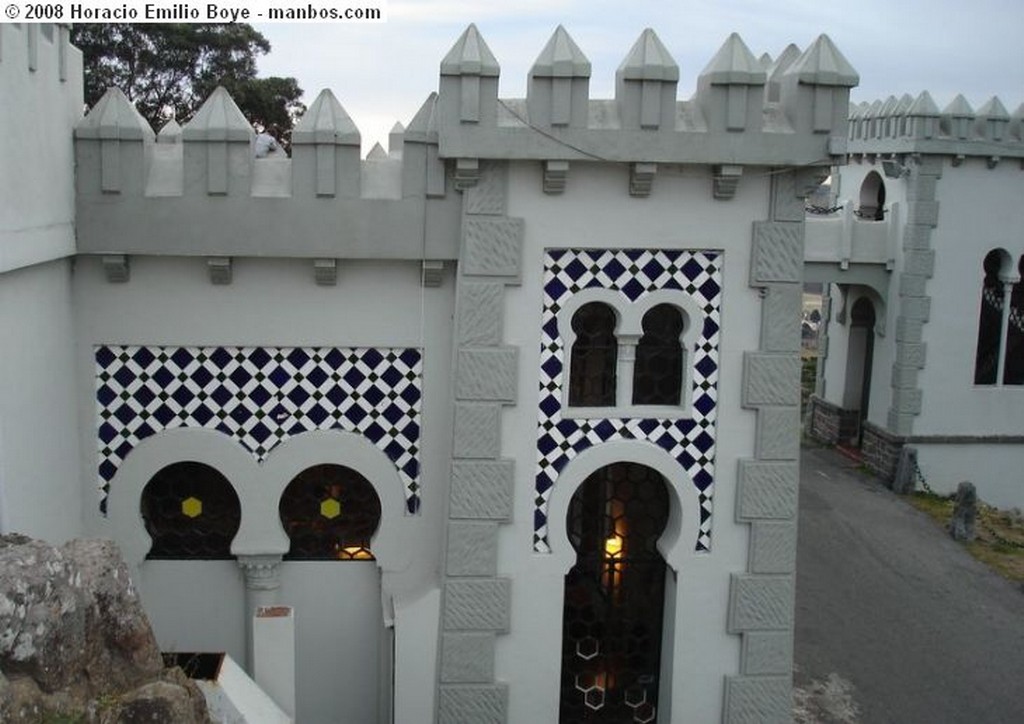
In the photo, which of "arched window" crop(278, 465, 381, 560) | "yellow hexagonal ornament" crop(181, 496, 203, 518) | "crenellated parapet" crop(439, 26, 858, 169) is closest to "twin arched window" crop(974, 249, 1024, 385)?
"crenellated parapet" crop(439, 26, 858, 169)

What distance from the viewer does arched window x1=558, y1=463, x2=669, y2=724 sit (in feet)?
28.5

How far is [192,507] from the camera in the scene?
859 cm

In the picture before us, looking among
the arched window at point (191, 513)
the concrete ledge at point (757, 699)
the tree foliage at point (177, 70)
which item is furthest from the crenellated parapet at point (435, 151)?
the tree foliage at point (177, 70)

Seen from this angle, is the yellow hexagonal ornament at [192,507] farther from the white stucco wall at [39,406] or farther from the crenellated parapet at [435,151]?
the crenellated parapet at [435,151]

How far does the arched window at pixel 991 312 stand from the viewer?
18.1 meters

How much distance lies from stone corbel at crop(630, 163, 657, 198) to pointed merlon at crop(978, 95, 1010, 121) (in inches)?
470

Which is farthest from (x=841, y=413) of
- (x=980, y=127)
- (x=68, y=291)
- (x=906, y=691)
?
(x=68, y=291)

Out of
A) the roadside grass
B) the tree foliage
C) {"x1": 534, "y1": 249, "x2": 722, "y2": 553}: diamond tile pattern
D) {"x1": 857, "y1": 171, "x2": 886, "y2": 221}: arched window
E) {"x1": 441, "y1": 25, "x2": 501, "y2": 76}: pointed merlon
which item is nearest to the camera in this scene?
{"x1": 441, "y1": 25, "x2": 501, "y2": 76}: pointed merlon

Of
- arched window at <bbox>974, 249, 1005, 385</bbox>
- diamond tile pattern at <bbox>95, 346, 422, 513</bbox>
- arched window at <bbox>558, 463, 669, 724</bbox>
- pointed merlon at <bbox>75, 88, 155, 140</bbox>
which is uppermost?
pointed merlon at <bbox>75, 88, 155, 140</bbox>

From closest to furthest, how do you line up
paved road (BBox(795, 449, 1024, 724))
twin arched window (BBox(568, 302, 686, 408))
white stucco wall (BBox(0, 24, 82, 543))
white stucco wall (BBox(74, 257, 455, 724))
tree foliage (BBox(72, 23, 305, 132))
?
1. white stucco wall (BBox(0, 24, 82, 543))
2. white stucco wall (BBox(74, 257, 455, 724))
3. twin arched window (BBox(568, 302, 686, 408))
4. paved road (BBox(795, 449, 1024, 724))
5. tree foliage (BBox(72, 23, 305, 132))

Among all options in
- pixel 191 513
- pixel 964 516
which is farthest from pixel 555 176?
pixel 964 516

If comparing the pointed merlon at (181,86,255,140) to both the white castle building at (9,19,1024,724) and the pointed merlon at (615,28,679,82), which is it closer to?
the white castle building at (9,19,1024,724)

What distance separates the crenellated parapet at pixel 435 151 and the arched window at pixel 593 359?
99 cm

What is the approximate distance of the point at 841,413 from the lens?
20.9 m
